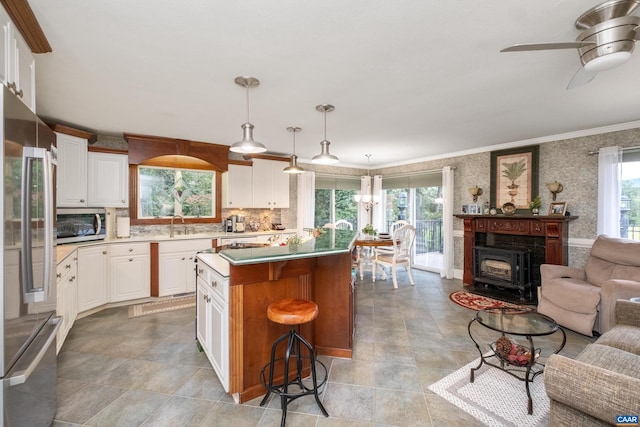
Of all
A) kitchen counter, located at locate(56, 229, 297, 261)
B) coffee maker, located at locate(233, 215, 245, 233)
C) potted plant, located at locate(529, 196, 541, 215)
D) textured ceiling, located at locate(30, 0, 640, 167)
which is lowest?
kitchen counter, located at locate(56, 229, 297, 261)

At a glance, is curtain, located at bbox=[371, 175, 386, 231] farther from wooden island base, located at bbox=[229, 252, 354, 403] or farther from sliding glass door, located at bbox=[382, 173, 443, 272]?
wooden island base, located at bbox=[229, 252, 354, 403]

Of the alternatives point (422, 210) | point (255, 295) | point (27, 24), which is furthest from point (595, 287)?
point (27, 24)

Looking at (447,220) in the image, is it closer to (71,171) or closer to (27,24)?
(27,24)

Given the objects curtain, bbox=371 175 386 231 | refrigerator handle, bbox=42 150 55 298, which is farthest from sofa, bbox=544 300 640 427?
curtain, bbox=371 175 386 231

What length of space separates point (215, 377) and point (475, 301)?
11.9 feet

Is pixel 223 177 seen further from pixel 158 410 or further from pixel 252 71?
pixel 158 410

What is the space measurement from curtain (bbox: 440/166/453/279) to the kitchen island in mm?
3567

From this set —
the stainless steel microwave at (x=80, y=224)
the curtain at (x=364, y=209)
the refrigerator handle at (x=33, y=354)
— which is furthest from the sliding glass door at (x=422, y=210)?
the refrigerator handle at (x=33, y=354)

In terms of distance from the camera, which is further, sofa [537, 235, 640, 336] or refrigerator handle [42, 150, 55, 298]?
sofa [537, 235, 640, 336]

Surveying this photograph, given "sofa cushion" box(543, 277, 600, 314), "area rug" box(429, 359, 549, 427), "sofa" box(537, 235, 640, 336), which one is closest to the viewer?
"area rug" box(429, 359, 549, 427)

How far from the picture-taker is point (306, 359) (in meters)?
2.34

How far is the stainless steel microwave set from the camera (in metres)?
3.40

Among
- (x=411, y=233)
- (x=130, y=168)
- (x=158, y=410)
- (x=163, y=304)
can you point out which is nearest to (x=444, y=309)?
(x=411, y=233)

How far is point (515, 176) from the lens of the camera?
14.9ft
